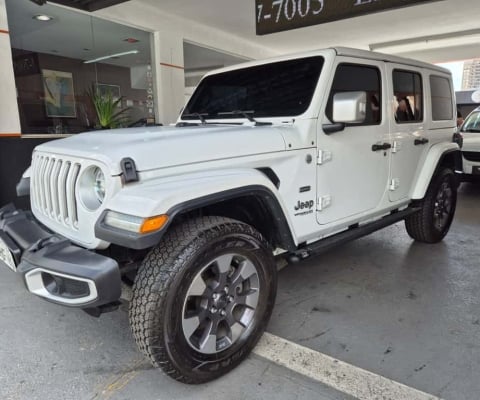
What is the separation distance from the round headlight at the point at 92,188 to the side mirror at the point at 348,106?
1533 millimetres

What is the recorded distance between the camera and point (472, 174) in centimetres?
717

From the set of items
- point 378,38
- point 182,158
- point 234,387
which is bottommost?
point 234,387

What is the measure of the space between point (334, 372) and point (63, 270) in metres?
1.50

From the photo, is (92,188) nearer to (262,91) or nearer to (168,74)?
(262,91)

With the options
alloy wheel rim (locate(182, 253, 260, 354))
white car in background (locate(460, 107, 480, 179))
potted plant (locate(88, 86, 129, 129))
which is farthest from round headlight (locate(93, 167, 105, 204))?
white car in background (locate(460, 107, 480, 179))

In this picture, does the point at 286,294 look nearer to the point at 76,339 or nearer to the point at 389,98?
the point at 76,339

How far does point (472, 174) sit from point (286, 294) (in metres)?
5.87

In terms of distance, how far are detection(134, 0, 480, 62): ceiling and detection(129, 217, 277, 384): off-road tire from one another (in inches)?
243

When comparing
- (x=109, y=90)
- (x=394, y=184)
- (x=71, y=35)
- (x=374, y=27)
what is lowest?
(x=394, y=184)

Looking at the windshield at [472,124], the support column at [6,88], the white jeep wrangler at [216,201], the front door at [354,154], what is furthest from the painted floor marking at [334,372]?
the windshield at [472,124]

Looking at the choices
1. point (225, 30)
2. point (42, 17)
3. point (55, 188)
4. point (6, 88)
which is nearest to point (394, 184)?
point (55, 188)

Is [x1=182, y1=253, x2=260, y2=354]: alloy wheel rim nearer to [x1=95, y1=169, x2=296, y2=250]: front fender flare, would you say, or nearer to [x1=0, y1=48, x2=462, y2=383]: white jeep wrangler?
[x1=0, y1=48, x2=462, y2=383]: white jeep wrangler

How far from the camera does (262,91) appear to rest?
291 centimetres

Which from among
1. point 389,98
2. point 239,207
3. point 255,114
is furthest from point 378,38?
point 239,207
